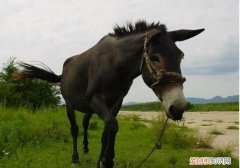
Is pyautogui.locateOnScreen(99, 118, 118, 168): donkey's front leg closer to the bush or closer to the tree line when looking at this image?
the bush

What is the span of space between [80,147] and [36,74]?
2.06 meters

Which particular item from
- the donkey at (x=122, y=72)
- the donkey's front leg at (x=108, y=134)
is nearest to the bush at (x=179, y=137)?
the donkey at (x=122, y=72)

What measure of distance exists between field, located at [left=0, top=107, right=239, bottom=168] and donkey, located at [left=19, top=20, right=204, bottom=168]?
89 centimetres

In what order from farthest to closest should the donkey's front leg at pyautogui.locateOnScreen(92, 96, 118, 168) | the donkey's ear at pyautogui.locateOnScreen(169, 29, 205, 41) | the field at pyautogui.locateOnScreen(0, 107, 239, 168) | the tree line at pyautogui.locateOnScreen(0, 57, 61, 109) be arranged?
the tree line at pyautogui.locateOnScreen(0, 57, 61, 109) → the field at pyautogui.locateOnScreen(0, 107, 239, 168) → the donkey's front leg at pyautogui.locateOnScreen(92, 96, 118, 168) → the donkey's ear at pyautogui.locateOnScreen(169, 29, 205, 41)

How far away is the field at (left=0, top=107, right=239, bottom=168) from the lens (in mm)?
7309

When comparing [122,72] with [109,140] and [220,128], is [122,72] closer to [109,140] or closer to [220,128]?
[109,140]

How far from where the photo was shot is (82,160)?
775 cm

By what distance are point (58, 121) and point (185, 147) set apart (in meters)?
5.77

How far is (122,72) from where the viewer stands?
560 cm

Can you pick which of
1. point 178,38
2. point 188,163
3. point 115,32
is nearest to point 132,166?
point 188,163

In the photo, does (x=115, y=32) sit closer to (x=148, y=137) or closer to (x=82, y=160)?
(x=82, y=160)

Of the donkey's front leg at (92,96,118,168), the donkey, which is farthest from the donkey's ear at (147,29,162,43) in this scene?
the donkey's front leg at (92,96,118,168)

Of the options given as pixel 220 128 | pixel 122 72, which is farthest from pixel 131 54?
pixel 220 128

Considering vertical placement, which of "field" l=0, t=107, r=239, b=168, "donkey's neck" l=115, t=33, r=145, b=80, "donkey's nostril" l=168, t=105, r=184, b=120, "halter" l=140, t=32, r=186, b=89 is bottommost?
"field" l=0, t=107, r=239, b=168
